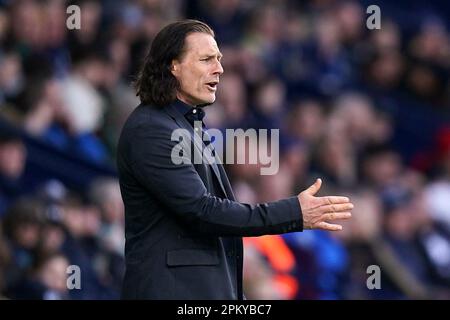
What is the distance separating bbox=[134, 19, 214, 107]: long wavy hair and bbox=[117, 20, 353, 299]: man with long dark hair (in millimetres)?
25

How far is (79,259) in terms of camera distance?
6082mm

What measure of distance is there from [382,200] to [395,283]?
0.65 meters

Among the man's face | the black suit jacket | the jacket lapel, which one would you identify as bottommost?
the black suit jacket

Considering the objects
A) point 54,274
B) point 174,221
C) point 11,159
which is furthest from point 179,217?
point 11,159

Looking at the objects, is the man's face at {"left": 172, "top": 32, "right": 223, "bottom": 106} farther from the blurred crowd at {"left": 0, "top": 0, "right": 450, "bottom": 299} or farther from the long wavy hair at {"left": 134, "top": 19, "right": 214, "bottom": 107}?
the blurred crowd at {"left": 0, "top": 0, "right": 450, "bottom": 299}

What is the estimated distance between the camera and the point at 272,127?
7.69m

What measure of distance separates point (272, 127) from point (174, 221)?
416cm

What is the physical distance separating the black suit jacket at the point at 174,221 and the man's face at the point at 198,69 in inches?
6.1

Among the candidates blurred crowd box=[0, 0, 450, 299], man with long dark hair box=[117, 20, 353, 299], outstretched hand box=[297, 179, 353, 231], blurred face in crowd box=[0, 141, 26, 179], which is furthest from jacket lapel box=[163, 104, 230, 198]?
blurred face in crowd box=[0, 141, 26, 179]

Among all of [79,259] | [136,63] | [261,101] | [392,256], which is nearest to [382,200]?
[392,256]

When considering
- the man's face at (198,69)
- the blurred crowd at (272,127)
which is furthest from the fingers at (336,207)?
the blurred crowd at (272,127)

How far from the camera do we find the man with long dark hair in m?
3.54

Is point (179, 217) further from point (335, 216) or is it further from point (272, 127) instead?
point (272, 127)

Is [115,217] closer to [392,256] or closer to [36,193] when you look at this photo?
[36,193]
